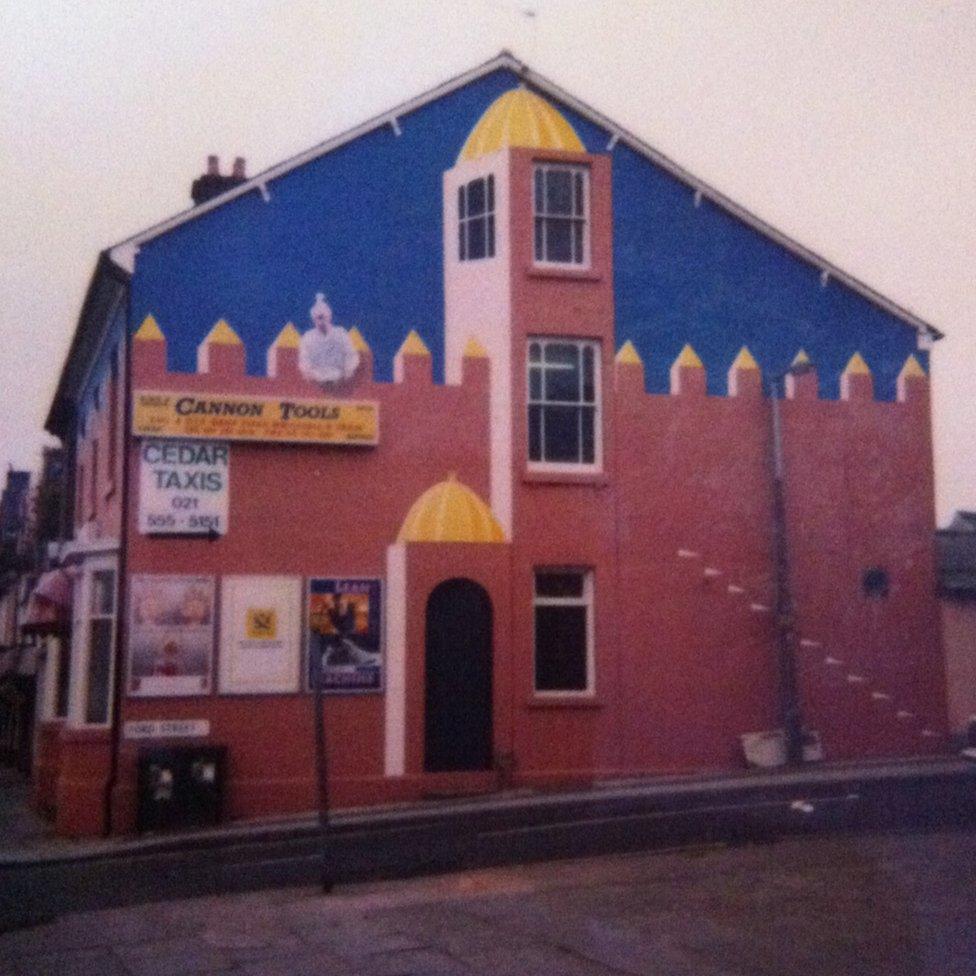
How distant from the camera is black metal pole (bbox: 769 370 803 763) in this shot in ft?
69.8

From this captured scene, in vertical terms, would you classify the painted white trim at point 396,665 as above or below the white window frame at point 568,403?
below

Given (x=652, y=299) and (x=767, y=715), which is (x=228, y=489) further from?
(x=767, y=715)

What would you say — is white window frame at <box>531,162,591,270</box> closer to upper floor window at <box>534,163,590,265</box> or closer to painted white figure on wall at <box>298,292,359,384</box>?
upper floor window at <box>534,163,590,265</box>

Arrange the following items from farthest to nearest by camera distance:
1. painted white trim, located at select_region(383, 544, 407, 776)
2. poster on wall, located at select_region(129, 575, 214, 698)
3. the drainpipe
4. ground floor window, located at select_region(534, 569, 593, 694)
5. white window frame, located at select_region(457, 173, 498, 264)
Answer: white window frame, located at select_region(457, 173, 498, 264)
ground floor window, located at select_region(534, 569, 593, 694)
painted white trim, located at select_region(383, 544, 407, 776)
poster on wall, located at select_region(129, 575, 214, 698)
the drainpipe

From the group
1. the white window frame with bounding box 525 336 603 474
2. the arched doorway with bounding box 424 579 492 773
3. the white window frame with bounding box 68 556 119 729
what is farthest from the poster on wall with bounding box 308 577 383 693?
the white window frame with bounding box 525 336 603 474

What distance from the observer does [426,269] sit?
21.3 m

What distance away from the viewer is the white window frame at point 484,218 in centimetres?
2153

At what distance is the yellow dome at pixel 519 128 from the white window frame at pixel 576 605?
21.1 ft

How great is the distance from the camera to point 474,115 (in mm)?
22062

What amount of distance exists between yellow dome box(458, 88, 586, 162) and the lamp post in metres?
5.06

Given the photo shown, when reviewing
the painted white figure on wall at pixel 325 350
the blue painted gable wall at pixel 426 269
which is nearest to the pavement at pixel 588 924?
the painted white figure on wall at pixel 325 350

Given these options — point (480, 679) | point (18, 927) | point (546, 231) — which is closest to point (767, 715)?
point (480, 679)

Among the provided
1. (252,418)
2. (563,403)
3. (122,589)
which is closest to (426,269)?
(563,403)

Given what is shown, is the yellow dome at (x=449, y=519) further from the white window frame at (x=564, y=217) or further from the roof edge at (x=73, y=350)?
the roof edge at (x=73, y=350)
